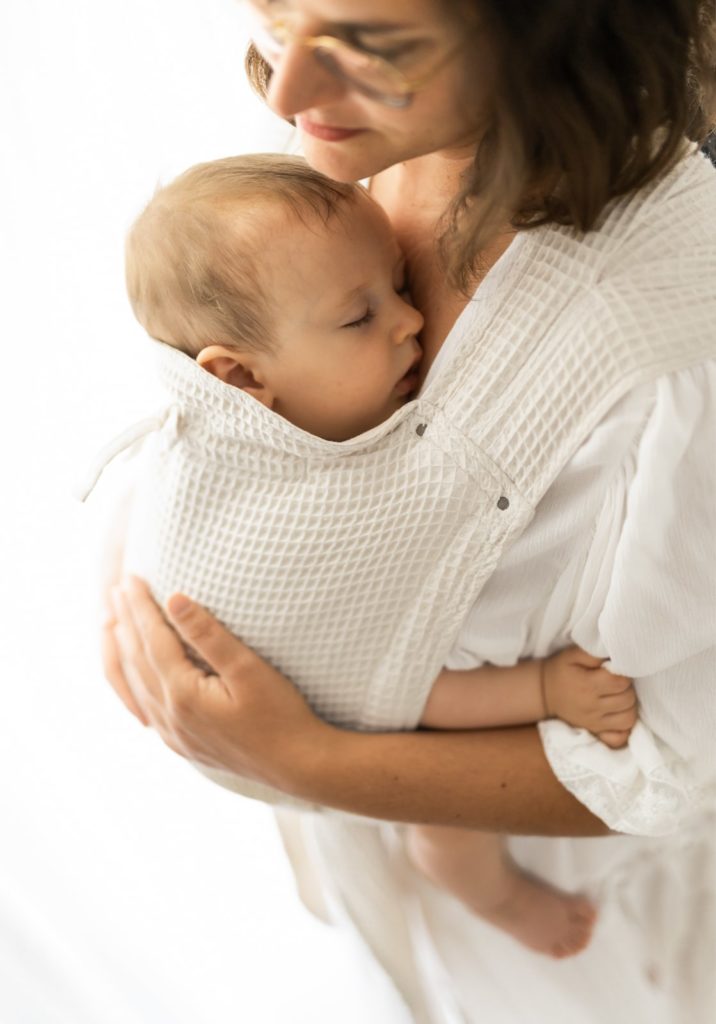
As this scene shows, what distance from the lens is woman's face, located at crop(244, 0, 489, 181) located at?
82cm

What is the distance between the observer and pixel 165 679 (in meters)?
1.21

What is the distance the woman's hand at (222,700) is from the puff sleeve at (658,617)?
0.83 feet

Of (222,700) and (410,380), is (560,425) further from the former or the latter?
(222,700)

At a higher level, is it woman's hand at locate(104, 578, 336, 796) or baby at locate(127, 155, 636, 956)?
baby at locate(127, 155, 636, 956)

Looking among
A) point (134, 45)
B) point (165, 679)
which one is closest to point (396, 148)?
point (165, 679)

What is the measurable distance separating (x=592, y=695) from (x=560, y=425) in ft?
0.86

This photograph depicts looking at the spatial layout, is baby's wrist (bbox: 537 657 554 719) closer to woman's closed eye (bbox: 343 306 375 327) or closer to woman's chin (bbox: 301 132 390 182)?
woman's closed eye (bbox: 343 306 375 327)

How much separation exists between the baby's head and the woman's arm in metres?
0.26

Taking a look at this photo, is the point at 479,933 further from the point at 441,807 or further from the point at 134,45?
the point at 134,45

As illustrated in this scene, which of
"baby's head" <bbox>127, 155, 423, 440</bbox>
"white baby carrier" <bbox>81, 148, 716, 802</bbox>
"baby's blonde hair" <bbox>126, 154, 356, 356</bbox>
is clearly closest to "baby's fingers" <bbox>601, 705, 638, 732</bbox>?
"white baby carrier" <bbox>81, 148, 716, 802</bbox>

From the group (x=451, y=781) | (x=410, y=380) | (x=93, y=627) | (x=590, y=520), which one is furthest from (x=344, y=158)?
(x=93, y=627)

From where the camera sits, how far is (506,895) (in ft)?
4.24

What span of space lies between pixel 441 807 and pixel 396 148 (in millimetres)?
625

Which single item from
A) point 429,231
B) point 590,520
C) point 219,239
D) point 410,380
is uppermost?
point 219,239
